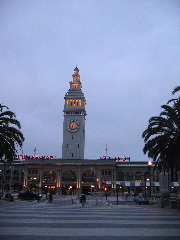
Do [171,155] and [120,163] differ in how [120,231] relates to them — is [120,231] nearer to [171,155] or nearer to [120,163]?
[171,155]

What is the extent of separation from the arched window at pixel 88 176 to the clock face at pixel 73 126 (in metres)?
19.3

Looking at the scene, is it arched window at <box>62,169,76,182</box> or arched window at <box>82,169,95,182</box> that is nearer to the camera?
arched window at <box>82,169,95,182</box>

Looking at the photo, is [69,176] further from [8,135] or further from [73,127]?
[8,135]

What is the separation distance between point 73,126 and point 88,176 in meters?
22.9

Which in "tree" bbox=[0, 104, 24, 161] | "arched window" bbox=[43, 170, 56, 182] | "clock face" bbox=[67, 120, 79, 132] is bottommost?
"arched window" bbox=[43, 170, 56, 182]

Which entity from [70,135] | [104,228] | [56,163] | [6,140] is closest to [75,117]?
[70,135]

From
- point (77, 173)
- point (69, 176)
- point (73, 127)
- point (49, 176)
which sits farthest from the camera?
point (73, 127)

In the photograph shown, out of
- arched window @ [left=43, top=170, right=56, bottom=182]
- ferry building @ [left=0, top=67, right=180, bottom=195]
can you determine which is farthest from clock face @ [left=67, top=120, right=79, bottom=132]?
Result: arched window @ [left=43, top=170, right=56, bottom=182]

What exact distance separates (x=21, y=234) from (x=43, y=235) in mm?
1038

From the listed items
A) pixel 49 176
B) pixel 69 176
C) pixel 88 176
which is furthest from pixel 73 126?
pixel 49 176

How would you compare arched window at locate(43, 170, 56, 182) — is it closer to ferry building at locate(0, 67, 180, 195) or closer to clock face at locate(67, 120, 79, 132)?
ferry building at locate(0, 67, 180, 195)

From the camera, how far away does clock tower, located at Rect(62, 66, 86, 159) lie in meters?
120

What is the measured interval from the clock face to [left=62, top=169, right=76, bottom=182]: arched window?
18314mm

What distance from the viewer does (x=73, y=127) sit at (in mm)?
122625
